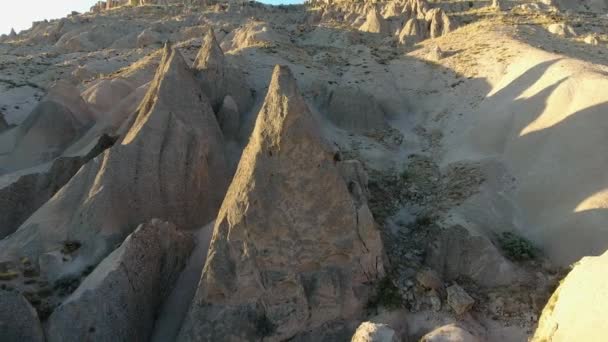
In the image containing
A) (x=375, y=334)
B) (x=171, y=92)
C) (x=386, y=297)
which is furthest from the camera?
(x=171, y=92)

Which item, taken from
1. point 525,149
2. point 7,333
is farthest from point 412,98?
point 7,333

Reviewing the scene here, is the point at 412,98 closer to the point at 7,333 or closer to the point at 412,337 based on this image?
the point at 412,337

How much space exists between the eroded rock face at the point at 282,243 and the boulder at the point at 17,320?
13.9ft

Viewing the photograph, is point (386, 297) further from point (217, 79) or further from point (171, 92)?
point (217, 79)

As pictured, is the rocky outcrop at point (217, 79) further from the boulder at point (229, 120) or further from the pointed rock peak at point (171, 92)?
the pointed rock peak at point (171, 92)

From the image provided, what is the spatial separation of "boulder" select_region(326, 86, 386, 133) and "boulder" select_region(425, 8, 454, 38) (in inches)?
1144

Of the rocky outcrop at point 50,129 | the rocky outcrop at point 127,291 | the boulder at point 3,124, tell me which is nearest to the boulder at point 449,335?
the rocky outcrop at point 127,291

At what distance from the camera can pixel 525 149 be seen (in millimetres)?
22438

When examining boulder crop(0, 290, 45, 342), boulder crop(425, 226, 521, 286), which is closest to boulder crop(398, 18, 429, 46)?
boulder crop(425, 226, 521, 286)

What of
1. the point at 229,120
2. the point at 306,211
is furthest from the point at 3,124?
the point at 306,211

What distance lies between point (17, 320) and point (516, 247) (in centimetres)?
1686

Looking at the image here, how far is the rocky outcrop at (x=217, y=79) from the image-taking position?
2720 centimetres

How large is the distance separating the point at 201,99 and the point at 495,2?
7063 cm

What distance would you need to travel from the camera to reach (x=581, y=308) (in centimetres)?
893
